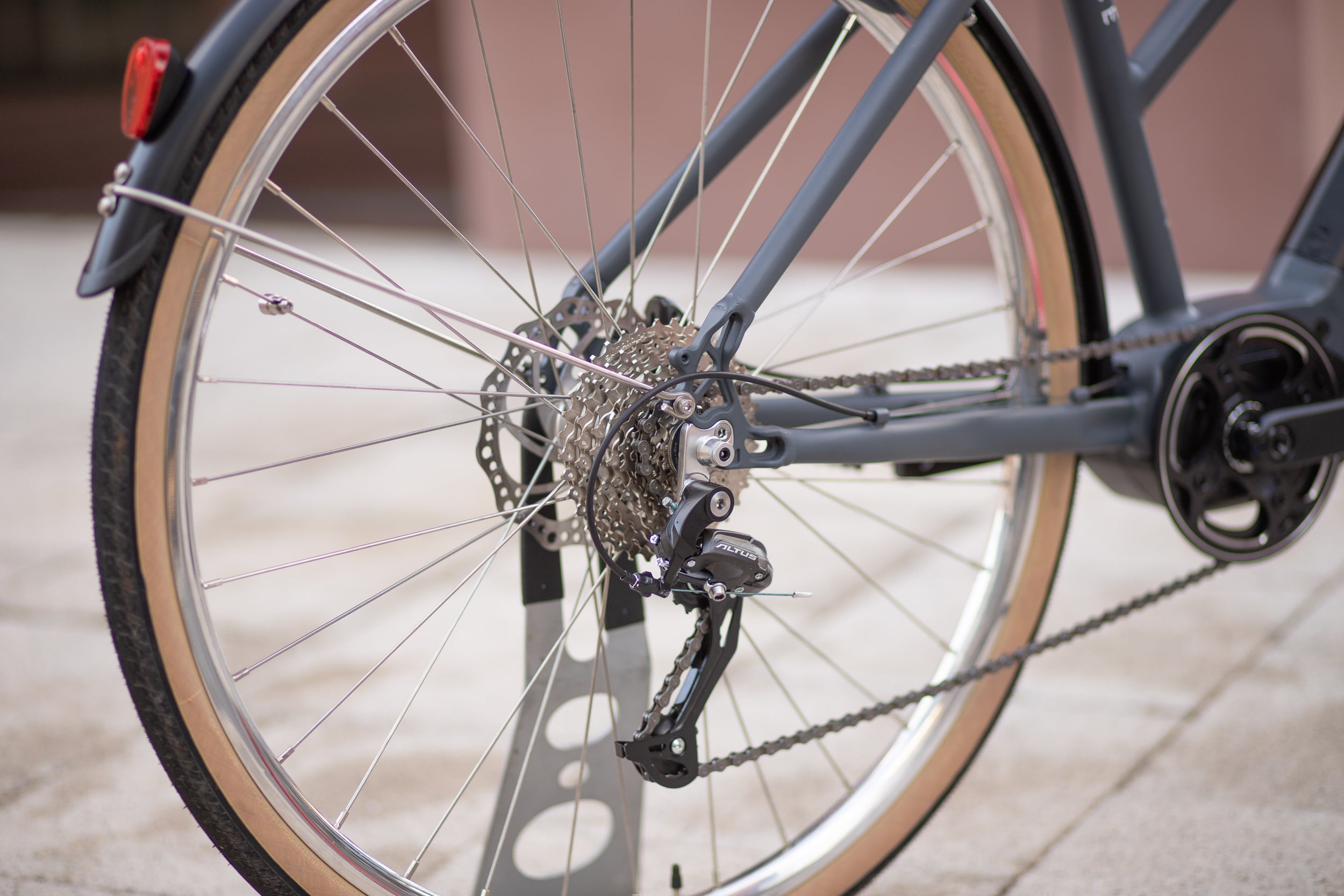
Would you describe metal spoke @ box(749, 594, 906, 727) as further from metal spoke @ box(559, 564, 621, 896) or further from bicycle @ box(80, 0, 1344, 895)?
metal spoke @ box(559, 564, 621, 896)

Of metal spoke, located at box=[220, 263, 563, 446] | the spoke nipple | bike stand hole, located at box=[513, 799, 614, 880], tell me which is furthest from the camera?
bike stand hole, located at box=[513, 799, 614, 880]

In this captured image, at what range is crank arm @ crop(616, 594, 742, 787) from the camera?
1378 millimetres

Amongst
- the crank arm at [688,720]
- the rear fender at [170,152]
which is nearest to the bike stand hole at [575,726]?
the crank arm at [688,720]

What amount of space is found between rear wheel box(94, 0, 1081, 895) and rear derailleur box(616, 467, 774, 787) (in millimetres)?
66

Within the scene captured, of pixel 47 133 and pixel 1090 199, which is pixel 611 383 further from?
pixel 47 133

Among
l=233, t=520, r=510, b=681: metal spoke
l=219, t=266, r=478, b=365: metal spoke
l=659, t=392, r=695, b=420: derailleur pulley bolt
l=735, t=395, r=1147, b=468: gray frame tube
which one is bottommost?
l=233, t=520, r=510, b=681: metal spoke

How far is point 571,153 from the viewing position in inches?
271

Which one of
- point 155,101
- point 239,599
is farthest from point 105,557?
point 239,599

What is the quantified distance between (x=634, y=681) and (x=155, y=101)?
904mm

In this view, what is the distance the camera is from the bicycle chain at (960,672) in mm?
1417


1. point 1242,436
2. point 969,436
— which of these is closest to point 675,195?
point 969,436

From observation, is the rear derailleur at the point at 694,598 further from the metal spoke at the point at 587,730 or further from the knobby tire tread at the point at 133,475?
the knobby tire tread at the point at 133,475

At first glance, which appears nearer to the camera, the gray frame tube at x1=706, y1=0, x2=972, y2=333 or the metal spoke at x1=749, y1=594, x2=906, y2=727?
the gray frame tube at x1=706, y1=0, x2=972, y2=333

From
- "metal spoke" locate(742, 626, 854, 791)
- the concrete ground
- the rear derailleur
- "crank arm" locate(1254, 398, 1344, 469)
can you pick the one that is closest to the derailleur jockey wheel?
"crank arm" locate(1254, 398, 1344, 469)
